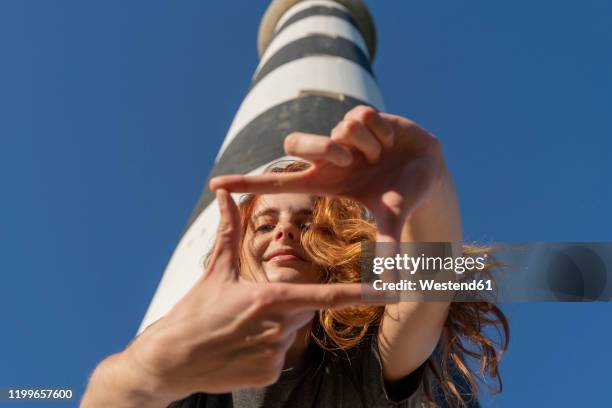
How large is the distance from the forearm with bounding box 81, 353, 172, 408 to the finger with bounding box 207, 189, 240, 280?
0.24 metres

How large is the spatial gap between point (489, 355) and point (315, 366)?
447 millimetres

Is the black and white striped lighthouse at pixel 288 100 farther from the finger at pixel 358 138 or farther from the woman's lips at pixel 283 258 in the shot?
the finger at pixel 358 138

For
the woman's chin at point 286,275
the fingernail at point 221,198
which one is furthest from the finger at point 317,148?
the woman's chin at point 286,275

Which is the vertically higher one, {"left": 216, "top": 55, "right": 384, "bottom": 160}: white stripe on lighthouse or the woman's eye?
{"left": 216, "top": 55, "right": 384, "bottom": 160}: white stripe on lighthouse

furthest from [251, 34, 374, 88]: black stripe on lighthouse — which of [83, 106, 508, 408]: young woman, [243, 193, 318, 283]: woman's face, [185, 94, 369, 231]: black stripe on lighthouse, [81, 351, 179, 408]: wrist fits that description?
[81, 351, 179, 408]: wrist

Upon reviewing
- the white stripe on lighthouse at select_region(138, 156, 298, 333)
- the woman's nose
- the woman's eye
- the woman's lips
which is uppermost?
the white stripe on lighthouse at select_region(138, 156, 298, 333)

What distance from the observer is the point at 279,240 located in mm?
1553

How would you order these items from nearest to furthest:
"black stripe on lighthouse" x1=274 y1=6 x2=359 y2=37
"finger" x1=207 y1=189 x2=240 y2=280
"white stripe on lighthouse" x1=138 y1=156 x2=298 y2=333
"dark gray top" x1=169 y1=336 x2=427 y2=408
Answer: "finger" x1=207 y1=189 x2=240 y2=280 → "dark gray top" x1=169 y1=336 x2=427 y2=408 → "white stripe on lighthouse" x1=138 y1=156 x2=298 y2=333 → "black stripe on lighthouse" x1=274 y1=6 x2=359 y2=37

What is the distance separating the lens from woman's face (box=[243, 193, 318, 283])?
150cm

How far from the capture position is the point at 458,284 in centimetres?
134

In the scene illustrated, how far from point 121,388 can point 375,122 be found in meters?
0.66

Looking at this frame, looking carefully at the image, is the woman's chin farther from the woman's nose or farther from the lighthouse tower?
the lighthouse tower

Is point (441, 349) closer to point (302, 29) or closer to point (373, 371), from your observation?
point (373, 371)

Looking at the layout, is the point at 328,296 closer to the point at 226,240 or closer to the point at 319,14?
the point at 226,240
